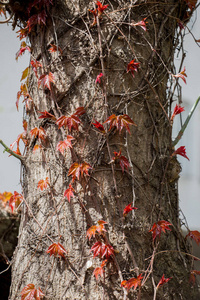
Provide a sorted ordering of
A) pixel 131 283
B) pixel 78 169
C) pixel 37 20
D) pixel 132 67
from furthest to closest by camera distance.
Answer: pixel 37 20 < pixel 132 67 < pixel 78 169 < pixel 131 283

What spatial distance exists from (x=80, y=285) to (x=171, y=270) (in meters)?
0.44

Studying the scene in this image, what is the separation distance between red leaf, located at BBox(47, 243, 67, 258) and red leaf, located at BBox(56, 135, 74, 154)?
1.44 ft

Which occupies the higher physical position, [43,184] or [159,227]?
[43,184]

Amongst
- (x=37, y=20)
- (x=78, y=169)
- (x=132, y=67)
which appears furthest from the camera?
(x=37, y=20)

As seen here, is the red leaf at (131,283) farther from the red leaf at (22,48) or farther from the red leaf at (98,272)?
the red leaf at (22,48)

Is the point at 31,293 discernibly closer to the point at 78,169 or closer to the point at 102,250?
the point at 102,250

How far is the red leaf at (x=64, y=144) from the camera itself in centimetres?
158

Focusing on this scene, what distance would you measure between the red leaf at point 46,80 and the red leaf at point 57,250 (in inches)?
30.3

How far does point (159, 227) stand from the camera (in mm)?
1564

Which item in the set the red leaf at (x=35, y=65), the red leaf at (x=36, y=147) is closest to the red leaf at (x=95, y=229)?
the red leaf at (x=36, y=147)

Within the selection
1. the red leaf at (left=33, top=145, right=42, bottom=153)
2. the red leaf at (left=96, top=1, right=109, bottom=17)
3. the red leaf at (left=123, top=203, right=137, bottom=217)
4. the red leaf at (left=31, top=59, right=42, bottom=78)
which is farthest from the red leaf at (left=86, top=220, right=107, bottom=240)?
the red leaf at (left=96, top=1, right=109, bottom=17)

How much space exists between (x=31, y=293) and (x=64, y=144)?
2.33ft

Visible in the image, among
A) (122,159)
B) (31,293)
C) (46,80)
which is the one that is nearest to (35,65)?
(46,80)

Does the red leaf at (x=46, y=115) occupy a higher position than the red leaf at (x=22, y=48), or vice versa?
the red leaf at (x=22, y=48)
